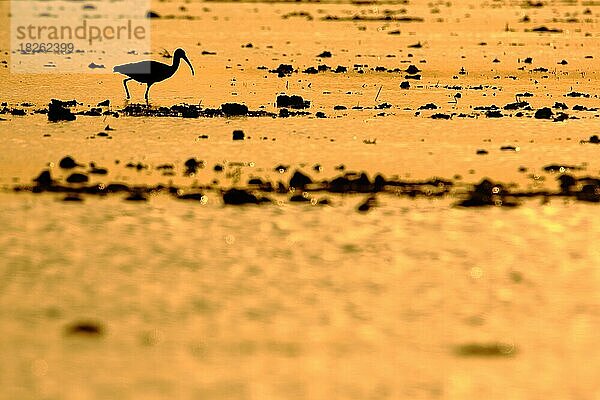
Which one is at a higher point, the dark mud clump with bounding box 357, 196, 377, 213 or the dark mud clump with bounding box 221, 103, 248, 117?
the dark mud clump with bounding box 221, 103, 248, 117

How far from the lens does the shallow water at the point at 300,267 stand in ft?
27.0

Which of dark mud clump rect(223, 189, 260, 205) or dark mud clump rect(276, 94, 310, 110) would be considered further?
dark mud clump rect(276, 94, 310, 110)

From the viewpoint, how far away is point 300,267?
1128cm

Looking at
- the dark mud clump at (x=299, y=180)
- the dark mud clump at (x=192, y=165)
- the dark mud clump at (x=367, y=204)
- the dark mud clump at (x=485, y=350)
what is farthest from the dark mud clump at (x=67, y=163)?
the dark mud clump at (x=485, y=350)

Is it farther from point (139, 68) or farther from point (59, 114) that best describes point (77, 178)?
point (139, 68)

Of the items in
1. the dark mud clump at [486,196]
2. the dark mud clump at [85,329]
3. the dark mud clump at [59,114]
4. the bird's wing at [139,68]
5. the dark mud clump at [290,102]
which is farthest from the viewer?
the bird's wing at [139,68]

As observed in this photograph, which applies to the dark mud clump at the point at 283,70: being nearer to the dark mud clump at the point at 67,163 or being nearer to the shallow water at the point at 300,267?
the shallow water at the point at 300,267

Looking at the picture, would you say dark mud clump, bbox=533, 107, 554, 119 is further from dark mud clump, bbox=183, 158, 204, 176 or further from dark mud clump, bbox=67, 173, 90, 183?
dark mud clump, bbox=67, 173, 90, 183

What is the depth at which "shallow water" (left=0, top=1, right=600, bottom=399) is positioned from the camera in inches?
324

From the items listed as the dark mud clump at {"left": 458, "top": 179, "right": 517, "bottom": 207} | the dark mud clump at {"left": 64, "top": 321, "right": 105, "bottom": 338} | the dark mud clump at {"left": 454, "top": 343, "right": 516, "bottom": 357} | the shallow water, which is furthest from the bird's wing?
the dark mud clump at {"left": 454, "top": 343, "right": 516, "bottom": 357}

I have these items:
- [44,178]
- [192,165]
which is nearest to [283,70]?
[192,165]

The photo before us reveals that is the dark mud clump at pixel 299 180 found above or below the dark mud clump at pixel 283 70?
below

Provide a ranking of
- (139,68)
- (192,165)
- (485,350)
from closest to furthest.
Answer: (485,350) → (192,165) → (139,68)

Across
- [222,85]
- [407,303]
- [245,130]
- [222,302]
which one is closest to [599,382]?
[407,303]
